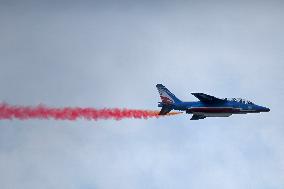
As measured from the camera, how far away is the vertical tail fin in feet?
484


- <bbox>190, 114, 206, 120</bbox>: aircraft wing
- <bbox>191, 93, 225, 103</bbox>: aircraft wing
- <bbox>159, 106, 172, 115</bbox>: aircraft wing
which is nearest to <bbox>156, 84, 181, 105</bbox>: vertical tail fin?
<bbox>159, 106, 172, 115</bbox>: aircraft wing

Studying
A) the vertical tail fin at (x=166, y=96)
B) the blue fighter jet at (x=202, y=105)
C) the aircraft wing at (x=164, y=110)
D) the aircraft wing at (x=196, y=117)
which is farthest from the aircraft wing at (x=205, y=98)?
the aircraft wing at (x=164, y=110)

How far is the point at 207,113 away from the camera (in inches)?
5846

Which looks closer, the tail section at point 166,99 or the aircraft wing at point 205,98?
the tail section at point 166,99

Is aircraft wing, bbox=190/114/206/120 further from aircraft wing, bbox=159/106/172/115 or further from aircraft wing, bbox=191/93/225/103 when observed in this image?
aircraft wing, bbox=159/106/172/115

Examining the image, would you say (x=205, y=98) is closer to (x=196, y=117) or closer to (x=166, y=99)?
(x=196, y=117)

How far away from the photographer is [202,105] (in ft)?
486

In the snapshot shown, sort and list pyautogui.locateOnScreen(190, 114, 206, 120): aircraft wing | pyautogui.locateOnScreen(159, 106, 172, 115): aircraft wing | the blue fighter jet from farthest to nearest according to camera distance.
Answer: pyautogui.locateOnScreen(190, 114, 206, 120): aircraft wing → the blue fighter jet → pyautogui.locateOnScreen(159, 106, 172, 115): aircraft wing

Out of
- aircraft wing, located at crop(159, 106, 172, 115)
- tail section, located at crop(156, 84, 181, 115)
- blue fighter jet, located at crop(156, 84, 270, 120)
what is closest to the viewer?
aircraft wing, located at crop(159, 106, 172, 115)

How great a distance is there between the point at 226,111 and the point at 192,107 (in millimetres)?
8151

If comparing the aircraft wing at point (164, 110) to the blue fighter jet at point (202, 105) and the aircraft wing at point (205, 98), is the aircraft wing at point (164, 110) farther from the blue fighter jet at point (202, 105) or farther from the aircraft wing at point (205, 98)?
the aircraft wing at point (205, 98)

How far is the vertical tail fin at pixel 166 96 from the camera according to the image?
148 metres

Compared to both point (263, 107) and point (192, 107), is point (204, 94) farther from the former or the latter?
point (263, 107)

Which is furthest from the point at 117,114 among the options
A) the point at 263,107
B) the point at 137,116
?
the point at 263,107
